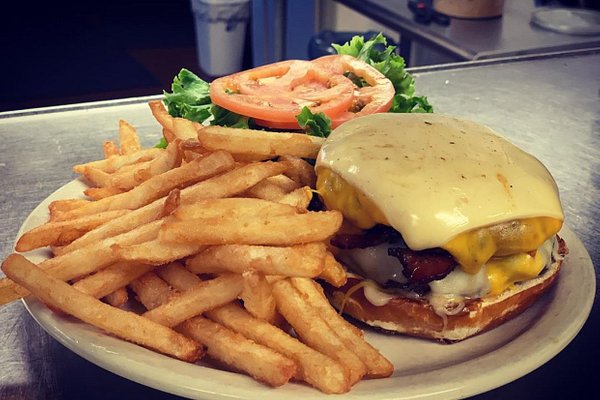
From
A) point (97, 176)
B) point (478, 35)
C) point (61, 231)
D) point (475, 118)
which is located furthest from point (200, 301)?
point (478, 35)

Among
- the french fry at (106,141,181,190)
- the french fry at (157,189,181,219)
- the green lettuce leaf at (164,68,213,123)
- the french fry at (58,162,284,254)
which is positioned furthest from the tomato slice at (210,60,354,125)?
the french fry at (157,189,181,219)

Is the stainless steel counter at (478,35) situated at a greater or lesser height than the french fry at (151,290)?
lesser

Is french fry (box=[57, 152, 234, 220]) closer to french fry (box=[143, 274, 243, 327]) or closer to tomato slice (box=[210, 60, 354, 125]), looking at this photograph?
french fry (box=[143, 274, 243, 327])

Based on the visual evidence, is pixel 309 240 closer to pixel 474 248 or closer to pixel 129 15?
pixel 474 248

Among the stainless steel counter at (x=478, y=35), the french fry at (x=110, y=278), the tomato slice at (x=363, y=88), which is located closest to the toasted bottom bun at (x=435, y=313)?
the french fry at (x=110, y=278)

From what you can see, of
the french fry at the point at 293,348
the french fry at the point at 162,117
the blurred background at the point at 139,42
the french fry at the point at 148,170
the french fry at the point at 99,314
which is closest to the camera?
the french fry at the point at 293,348

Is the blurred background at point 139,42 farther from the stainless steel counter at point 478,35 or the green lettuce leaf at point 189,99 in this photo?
the green lettuce leaf at point 189,99
